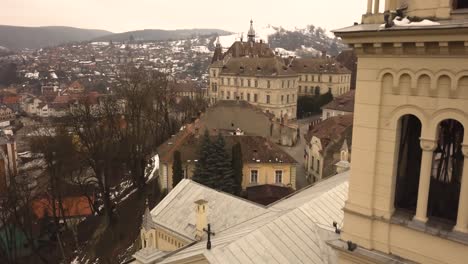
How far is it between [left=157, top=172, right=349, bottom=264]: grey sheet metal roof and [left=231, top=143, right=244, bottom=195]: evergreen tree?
61.2ft

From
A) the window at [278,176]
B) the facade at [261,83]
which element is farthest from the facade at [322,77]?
the window at [278,176]

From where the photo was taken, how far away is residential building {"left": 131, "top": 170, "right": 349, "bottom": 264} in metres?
11.3

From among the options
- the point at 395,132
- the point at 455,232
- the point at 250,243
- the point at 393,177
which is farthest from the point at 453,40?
the point at 250,243

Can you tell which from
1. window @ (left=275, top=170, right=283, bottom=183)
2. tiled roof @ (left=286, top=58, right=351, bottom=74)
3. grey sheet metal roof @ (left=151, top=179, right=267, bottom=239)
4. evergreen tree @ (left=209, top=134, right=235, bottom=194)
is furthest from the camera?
tiled roof @ (left=286, top=58, right=351, bottom=74)

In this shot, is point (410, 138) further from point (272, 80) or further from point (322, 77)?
point (322, 77)

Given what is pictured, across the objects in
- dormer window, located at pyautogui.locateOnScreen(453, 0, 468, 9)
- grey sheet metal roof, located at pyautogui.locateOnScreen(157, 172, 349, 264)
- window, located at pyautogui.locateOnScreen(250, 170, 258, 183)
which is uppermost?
dormer window, located at pyautogui.locateOnScreen(453, 0, 468, 9)

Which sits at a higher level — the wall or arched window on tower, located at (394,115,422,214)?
arched window on tower, located at (394,115,422,214)

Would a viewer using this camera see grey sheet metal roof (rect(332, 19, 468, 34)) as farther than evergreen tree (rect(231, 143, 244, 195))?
No

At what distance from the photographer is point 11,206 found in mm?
29750

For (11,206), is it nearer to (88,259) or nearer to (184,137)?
(88,259)

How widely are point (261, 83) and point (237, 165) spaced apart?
38.7 metres

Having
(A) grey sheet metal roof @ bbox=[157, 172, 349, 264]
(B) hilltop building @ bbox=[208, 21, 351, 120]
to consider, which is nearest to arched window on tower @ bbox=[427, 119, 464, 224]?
(A) grey sheet metal roof @ bbox=[157, 172, 349, 264]

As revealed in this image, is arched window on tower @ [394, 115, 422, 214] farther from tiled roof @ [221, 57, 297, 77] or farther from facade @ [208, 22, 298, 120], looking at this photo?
tiled roof @ [221, 57, 297, 77]

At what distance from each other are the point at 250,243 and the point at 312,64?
76.9 meters
